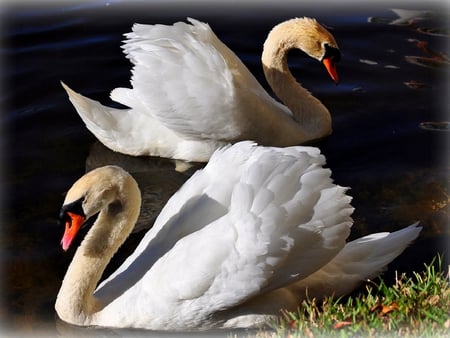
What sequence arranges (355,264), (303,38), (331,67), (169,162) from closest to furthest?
(355,264) → (169,162) → (303,38) → (331,67)

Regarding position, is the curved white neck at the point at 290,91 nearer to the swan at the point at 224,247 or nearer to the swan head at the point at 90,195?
the swan at the point at 224,247

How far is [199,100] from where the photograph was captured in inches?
308

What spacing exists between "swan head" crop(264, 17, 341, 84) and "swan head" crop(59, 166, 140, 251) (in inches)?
124

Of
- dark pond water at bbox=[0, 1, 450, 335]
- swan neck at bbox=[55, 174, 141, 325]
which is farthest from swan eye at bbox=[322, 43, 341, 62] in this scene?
swan neck at bbox=[55, 174, 141, 325]

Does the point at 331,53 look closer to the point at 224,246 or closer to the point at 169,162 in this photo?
the point at 169,162

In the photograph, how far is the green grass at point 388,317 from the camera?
480 cm

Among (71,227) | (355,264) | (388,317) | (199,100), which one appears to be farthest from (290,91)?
(388,317)

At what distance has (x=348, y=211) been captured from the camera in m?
5.86

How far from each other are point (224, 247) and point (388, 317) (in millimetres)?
1024

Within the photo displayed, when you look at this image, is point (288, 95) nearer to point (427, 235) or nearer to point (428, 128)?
point (428, 128)

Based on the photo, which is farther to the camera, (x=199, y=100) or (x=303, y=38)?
(x=303, y=38)

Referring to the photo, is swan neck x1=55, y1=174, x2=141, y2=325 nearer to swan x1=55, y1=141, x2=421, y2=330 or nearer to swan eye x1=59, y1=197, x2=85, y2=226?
swan x1=55, y1=141, x2=421, y2=330

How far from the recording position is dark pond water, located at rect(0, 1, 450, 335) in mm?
6961

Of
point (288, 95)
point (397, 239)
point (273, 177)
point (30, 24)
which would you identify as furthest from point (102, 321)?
point (30, 24)
